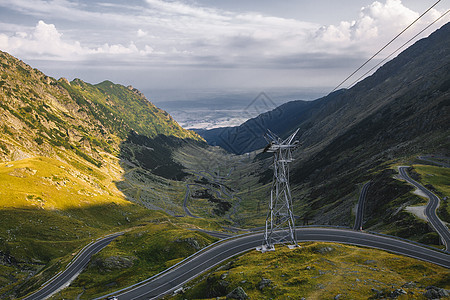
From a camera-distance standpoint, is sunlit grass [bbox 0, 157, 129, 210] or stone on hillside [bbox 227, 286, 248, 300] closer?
stone on hillside [bbox 227, 286, 248, 300]

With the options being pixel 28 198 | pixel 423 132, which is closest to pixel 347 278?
pixel 28 198

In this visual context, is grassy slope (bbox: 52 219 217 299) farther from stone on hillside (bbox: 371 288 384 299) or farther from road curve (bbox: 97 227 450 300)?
stone on hillside (bbox: 371 288 384 299)

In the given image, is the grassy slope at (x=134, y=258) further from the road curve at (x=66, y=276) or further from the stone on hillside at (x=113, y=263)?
the road curve at (x=66, y=276)

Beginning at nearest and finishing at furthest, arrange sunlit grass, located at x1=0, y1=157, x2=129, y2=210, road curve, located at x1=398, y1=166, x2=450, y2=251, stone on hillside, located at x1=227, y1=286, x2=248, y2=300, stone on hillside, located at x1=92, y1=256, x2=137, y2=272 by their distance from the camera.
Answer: stone on hillside, located at x1=227, y1=286, x2=248, y2=300 < road curve, located at x1=398, y1=166, x2=450, y2=251 < stone on hillside, located at x1=92, y1=256, x2=137, y2=272 < sunlit grass, located at x1=0, y1=157, x2=129, y2=210

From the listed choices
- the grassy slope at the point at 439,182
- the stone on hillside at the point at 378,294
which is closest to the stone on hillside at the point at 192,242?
the stone on hillside at the point at 378,294

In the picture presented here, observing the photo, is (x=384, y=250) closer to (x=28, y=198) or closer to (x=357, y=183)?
(x=357, y=183)

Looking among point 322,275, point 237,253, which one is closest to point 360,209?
point 237,253

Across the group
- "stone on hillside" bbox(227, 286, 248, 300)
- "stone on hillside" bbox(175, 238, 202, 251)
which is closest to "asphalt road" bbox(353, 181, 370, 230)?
"stone on hillside" bbox(175, 238, 202, 251)

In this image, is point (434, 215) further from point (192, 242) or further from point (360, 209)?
point (192, 242)
